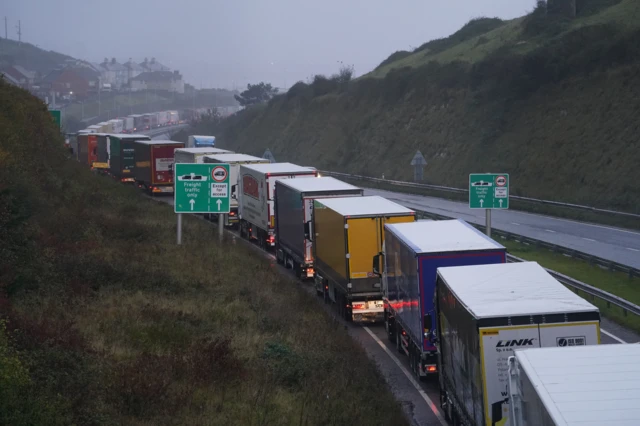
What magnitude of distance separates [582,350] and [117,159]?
59791 mm

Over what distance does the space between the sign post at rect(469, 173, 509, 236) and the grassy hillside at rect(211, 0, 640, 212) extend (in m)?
19.9

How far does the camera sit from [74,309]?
1841 centimetres

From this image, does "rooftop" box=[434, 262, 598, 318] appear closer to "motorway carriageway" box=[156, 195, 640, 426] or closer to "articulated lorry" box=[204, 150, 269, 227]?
"motorway carriageway" box=[156, 195, 640, 426]

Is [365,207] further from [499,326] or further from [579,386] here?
[579,386]

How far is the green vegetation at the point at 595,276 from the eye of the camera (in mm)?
22609

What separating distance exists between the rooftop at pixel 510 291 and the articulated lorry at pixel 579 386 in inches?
103

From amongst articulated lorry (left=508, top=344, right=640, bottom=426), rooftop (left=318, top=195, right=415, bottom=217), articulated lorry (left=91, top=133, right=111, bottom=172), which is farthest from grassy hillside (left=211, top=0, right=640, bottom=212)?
articulated lorry (left=508, top=344, right=640, bottom=426)

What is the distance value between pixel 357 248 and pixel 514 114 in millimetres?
46490

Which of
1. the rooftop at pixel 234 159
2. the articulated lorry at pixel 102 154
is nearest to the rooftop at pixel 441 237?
the rooftop at pixel 234 159

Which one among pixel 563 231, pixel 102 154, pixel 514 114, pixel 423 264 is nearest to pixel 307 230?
pixel 423 264

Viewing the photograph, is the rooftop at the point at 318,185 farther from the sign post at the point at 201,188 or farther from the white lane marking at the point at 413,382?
the white lane marking at the point at 413,382

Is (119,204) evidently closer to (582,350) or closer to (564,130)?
(564,130)

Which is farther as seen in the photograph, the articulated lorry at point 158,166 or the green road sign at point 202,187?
the articulated lorry at point 158,166

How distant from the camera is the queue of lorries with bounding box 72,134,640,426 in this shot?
7.17 m
